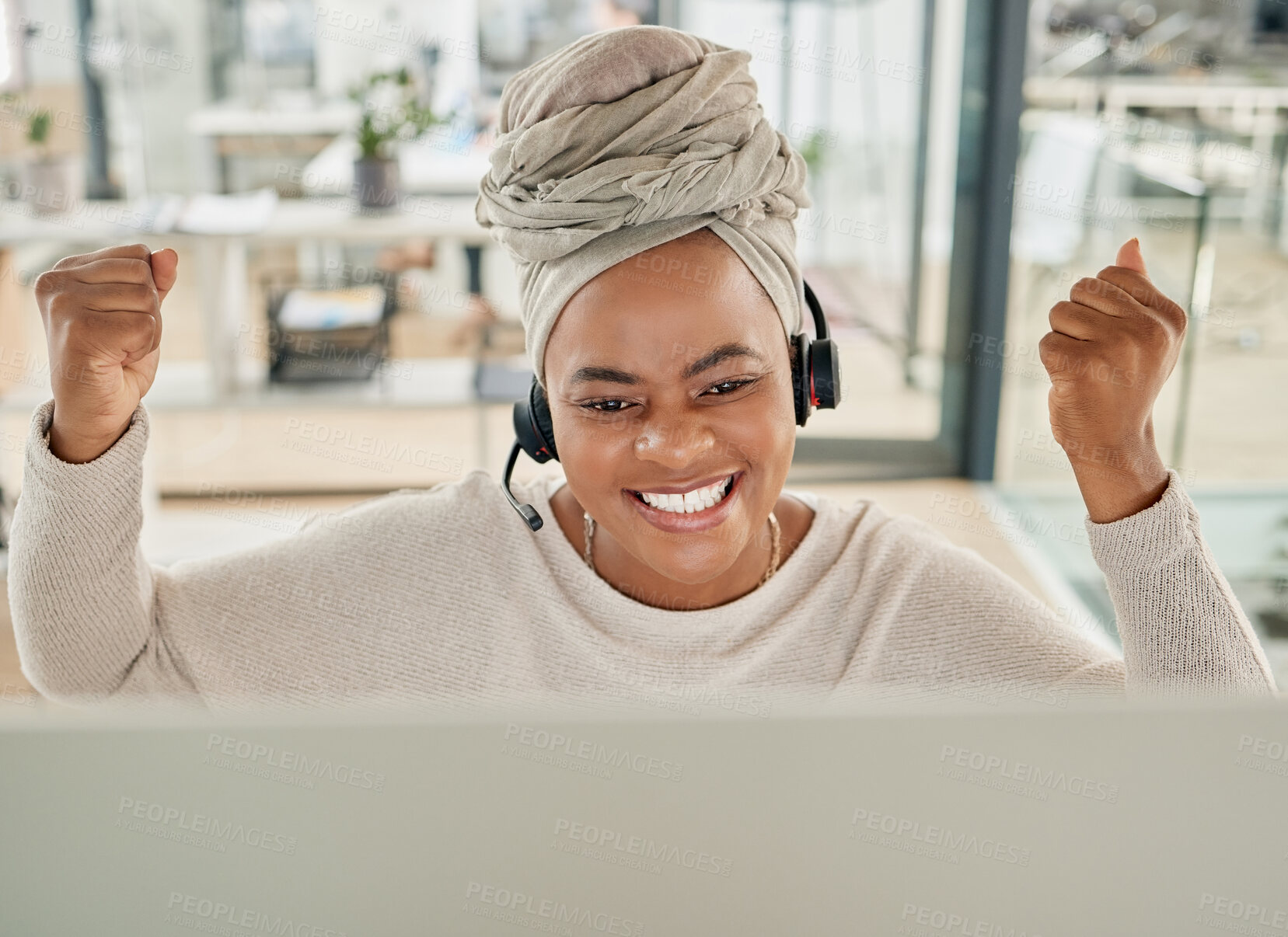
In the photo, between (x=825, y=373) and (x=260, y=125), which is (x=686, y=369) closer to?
(x=825, y=373)

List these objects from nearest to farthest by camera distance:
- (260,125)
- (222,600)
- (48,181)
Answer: (222,600) < (48,181) < (260,125)

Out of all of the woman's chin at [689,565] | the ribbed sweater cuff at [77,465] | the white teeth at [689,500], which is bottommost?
the woman's chin at [689,565]

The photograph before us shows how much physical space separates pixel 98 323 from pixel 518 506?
Answer: 43 centimetres

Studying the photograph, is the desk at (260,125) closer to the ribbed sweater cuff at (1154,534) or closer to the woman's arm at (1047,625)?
the woman's arm at (1047,625)

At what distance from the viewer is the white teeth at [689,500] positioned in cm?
117

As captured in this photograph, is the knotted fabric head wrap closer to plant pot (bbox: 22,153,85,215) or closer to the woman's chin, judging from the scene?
the woman's chin

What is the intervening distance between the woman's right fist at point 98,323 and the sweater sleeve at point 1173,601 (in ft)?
2.62

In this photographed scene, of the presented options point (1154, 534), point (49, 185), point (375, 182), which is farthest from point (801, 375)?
point (49, 185)

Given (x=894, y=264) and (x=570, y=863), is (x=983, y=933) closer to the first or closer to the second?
(x=570, y=863)

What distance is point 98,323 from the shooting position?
3.27 feet

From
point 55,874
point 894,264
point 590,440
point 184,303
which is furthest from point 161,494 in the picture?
point 55,874

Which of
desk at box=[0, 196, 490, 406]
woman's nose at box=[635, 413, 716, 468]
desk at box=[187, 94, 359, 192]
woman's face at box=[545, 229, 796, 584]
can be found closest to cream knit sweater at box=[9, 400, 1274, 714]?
woman's face at box=[545, 229, 796, 584]

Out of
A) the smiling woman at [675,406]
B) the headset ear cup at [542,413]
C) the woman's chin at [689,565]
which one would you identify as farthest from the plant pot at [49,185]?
the woman's chin at [689,565]

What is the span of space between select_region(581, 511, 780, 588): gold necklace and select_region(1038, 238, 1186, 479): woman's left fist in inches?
14.8
